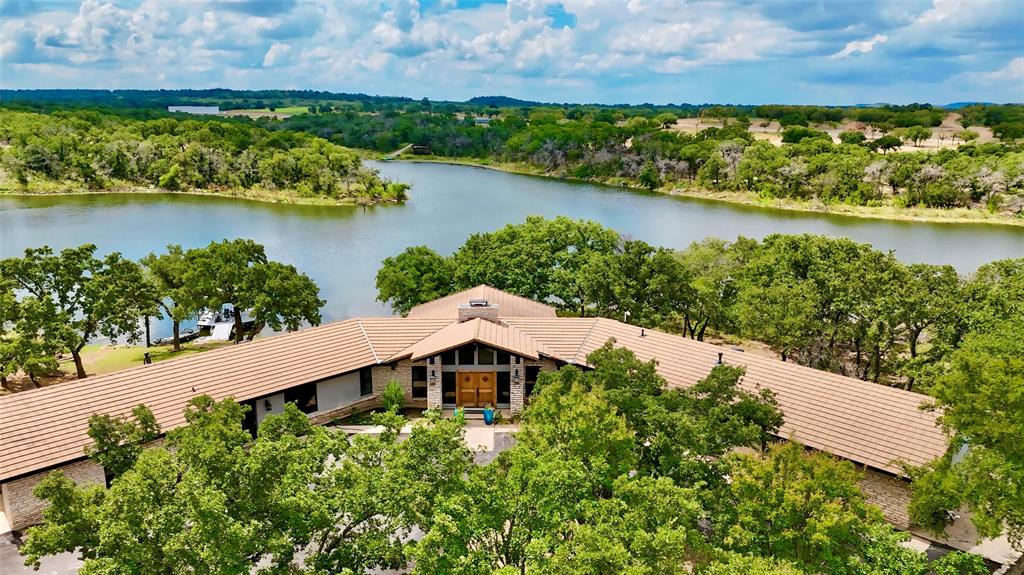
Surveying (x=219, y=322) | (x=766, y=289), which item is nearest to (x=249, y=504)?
(x=766, y=289)

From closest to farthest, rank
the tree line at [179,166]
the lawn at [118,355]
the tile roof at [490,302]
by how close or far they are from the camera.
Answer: the lawn at [118,355] → the tile roof at [490,302] → the tree line at [179,166]

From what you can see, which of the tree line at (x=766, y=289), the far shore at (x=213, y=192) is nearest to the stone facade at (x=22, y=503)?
the tree line at (x=766, y=289)

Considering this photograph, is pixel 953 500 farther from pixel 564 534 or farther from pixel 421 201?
pixel 421 201

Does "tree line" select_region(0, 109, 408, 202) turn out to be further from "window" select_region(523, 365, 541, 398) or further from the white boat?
"window" select_region(523, 365, 541, 398)

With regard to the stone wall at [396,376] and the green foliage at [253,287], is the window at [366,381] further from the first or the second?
the green foliage at [253,287]

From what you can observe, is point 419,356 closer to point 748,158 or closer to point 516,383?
point 516,383

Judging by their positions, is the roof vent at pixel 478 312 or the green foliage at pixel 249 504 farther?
the roof vent at pixel 478 312
